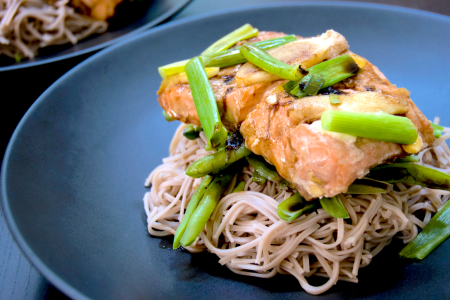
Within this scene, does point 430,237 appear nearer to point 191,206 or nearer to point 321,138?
point 321,138

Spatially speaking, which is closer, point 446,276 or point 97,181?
point 446,276

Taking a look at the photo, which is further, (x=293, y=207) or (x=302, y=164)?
(x=293, y=207)

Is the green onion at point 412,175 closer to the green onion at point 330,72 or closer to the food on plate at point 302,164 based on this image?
the food on plate at point 302,164

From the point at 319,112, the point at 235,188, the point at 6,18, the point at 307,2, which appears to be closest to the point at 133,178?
the point at 235,188

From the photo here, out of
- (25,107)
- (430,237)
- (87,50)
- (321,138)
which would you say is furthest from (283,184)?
(25,107)

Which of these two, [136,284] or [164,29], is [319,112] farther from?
[164,29]

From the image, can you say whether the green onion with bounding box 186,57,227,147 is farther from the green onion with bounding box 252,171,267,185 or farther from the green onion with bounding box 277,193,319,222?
the green onion with bounding box 277,193,319,222
